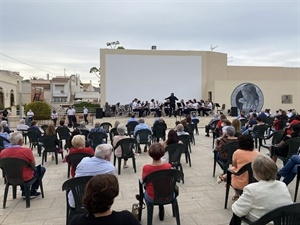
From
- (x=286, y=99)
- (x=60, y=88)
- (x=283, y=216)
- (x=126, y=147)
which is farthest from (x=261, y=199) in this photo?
(x=60, y=88)

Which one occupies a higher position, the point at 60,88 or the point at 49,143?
the point at 60,88

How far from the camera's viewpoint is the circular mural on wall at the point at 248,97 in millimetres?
21172

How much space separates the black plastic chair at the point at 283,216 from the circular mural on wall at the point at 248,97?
20.2 metres

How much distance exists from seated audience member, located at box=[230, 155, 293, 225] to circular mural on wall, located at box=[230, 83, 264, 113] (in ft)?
65.5

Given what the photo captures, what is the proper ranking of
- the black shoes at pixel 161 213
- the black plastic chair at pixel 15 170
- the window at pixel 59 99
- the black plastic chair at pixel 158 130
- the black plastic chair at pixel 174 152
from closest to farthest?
the black shoes at pixel 161 213 < the black plastic chair at pixel 15 170 < the black plastic chair at pixel 174 152 < the black plastic chair at pixel 158 130 < the window at pixel 59 99

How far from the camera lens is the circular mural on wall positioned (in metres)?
21.2

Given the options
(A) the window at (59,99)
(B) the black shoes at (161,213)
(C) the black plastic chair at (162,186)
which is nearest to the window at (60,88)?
(A) the window at (59,99)

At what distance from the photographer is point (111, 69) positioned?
20312mm

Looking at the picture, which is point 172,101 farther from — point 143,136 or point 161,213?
point 161,213

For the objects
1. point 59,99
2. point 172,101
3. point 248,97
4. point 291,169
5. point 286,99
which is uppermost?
point 59,99

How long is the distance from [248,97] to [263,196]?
21013 mm

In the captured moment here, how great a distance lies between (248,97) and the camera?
70.7ft

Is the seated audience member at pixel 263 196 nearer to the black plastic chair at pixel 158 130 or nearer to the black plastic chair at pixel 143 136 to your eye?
the black plastic chair at pixel 143 136

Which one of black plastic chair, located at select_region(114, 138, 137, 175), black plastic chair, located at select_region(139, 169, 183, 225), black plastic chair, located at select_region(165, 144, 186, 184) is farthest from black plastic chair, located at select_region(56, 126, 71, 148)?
black plastic chair, located at select_region(139, 169, 183, 225)
